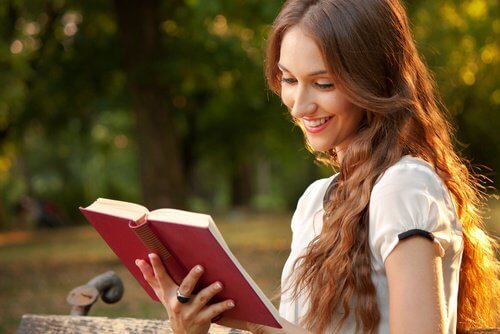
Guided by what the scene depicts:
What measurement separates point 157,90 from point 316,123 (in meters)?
10.7

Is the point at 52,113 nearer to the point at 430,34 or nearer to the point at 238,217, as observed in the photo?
the point at 430,34

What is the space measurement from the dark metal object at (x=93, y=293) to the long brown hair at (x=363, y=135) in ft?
3.59

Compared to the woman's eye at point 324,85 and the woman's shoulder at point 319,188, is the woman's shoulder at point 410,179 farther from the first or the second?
the woman's shoulder at point 319,188

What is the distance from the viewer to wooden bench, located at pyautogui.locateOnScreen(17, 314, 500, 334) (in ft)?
8.79

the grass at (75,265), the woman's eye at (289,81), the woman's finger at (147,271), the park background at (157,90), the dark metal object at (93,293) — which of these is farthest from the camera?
the park background at (157,90)

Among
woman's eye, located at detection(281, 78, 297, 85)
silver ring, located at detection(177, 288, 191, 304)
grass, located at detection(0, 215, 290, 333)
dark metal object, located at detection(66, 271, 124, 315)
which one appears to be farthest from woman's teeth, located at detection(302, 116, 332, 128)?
grass, located at detection(0, 215, 290, 333)

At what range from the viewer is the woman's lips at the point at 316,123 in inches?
88.0

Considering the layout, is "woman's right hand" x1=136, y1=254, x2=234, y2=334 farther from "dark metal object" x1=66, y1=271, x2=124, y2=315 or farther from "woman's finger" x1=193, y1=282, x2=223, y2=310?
"dark metal object" x1=66, y1=271, x2=124, y2=315

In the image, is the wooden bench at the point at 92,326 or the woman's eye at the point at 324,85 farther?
the wooden bench at the point at 92,326

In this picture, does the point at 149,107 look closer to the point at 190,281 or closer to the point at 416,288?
the point at 190,281

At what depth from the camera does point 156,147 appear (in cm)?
1280

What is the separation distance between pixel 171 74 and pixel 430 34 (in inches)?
206

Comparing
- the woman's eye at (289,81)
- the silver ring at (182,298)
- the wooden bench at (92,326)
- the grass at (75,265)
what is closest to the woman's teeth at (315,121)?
the woman's eye at (289,81)

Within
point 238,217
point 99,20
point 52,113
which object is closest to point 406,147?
point 99,20
